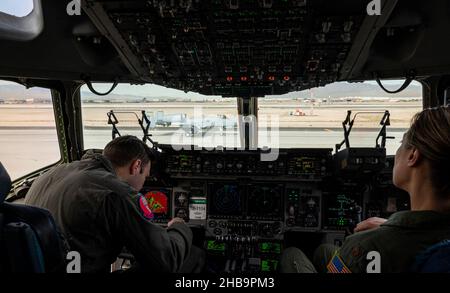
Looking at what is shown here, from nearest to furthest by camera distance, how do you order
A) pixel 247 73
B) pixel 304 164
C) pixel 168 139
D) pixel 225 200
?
pixel 247 73, pixel 304 164, pixel 225 200, pixel 168 139

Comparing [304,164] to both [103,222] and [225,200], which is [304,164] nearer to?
[225,200]

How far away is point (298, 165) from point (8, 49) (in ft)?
7.84

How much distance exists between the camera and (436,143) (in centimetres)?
97

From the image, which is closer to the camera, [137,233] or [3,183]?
[3,183]

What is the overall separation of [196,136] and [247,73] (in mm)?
1261

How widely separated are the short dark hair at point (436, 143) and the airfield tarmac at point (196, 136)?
216cm

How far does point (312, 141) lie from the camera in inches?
141

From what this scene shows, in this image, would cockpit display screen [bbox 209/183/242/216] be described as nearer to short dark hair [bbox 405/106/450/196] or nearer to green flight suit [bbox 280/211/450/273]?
green flight suit [bbox 280/211/450/273]

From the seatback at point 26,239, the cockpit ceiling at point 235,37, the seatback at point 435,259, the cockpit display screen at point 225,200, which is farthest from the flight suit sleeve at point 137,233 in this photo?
the cockpit display screen at point 225,200

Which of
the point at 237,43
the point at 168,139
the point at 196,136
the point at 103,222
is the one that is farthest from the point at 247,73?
the point at 103,222

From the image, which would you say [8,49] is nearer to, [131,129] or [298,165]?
[131,129]

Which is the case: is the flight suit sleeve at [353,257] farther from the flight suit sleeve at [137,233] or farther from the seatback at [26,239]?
the seatback at [26,239]
